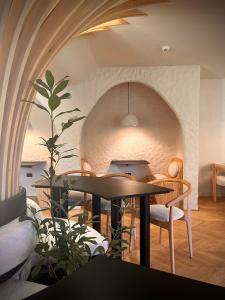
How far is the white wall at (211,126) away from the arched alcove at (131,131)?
2.39 ft

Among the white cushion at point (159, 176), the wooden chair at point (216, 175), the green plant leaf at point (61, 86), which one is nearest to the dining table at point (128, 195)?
the green plant leaf at point (61, 86)

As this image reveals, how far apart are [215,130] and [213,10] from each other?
12.1 feet

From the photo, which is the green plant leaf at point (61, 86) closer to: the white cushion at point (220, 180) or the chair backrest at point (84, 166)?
the chair backrest at point (84, 166)

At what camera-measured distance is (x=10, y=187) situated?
1.83 metres

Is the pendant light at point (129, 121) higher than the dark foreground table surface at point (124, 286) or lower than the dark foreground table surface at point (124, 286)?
higher

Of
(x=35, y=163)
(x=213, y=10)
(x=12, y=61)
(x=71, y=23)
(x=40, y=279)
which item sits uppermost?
(x=213, y=10)

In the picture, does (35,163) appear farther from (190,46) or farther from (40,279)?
(40,279)

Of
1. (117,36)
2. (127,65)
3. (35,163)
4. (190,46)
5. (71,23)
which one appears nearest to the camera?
(71,23)

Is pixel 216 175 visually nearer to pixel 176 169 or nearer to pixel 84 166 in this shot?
pixel 176 169

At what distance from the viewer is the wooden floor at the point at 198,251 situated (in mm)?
3086

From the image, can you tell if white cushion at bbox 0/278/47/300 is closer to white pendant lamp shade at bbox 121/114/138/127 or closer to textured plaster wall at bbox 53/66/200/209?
textured plaster wall at bbox 53/66/200/209

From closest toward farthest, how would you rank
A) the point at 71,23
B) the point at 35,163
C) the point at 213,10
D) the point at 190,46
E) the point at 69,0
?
the point at 69,0 → the point at 71,23 → the point at 213,10 → the point at 190,46 → the point at 35,163

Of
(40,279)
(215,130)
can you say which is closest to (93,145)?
(215,130)

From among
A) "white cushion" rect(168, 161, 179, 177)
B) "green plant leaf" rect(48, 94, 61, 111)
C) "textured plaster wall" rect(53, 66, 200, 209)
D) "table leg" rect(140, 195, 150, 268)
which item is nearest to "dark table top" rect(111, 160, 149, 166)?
"white cushion" rect(168, 161, 179, 177)
